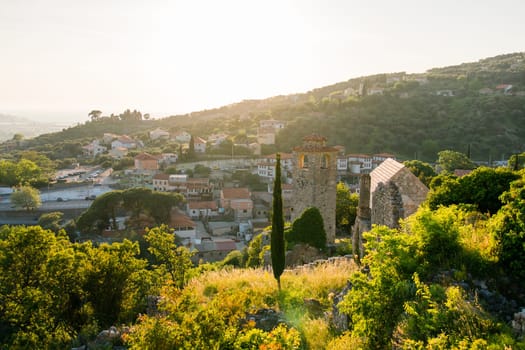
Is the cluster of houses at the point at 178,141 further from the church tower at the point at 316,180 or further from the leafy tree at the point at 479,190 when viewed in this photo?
the leafy tree at the point at 479,190

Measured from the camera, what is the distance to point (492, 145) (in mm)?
55188

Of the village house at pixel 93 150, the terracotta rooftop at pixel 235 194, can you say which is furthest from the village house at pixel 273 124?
the village house at pixel 93 150

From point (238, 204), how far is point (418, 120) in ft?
125

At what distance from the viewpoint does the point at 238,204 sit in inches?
1837

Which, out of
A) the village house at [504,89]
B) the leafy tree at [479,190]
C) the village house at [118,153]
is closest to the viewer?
the leafy tree at [479,190]

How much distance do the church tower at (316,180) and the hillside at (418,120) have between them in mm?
39371

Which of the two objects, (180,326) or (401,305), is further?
(401,305)

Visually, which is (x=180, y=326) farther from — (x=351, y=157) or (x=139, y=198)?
(x=351, y=157)

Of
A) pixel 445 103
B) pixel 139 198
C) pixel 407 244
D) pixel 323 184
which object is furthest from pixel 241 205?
pixel 445 103

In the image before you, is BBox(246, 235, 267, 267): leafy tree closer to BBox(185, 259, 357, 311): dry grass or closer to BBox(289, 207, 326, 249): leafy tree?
BBox(289, 207, 326, 249): leafy tree

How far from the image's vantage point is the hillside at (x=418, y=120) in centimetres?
5803

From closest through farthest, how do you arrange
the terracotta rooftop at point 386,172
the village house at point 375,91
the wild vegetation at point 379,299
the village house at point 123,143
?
the wild vegetation at point 379,299 → the terracotta rooftop at point 386,172 → the village house at point 123,143 → the village house at point 375,91

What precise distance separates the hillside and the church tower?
39.4 meters

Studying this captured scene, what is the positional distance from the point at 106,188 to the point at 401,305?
53.7m
